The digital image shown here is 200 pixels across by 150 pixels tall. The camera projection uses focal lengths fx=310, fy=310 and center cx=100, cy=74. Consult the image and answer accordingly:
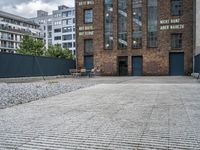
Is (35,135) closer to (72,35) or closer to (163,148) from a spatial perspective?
(163,148)

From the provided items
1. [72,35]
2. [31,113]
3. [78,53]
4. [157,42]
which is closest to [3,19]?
[72,35]

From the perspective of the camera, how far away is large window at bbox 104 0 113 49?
1503 inches

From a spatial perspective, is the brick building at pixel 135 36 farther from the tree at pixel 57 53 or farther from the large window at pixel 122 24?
the tree at pixel 57 53

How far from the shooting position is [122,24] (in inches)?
1487

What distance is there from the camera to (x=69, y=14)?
11588 centimetres

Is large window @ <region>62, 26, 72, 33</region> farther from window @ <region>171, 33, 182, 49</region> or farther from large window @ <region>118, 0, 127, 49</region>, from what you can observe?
window @ <region>171, 33, 182, 49</region>

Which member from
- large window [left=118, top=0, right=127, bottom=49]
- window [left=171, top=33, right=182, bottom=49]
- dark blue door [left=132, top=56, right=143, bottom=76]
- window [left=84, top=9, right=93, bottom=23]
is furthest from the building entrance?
window [left=84, top=9, right=93, bottom=23]

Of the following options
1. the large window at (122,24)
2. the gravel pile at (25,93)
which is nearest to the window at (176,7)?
the large window at (122,24)

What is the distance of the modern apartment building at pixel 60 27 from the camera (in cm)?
11112

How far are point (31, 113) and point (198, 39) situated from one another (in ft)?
88.1

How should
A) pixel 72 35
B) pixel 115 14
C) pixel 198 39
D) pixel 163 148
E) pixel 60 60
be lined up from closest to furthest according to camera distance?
pixel 163 148 < pixel 198 39 < pixel 60 60 < pixel 115 14 < pixel 72 35

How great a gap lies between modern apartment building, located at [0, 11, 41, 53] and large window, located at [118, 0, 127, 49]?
2510 inches

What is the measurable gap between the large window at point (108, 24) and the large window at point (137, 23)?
2870 millimetres

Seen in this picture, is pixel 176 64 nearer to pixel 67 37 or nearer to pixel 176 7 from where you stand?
pixel 176 7
